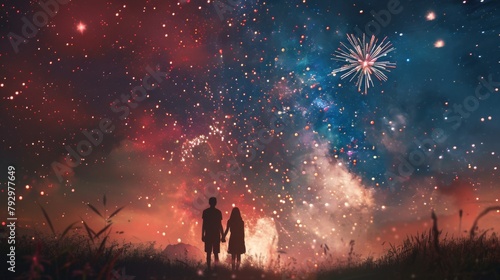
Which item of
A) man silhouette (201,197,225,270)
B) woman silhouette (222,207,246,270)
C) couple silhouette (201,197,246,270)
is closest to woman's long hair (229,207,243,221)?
woman silhouette (222,207,246,270)

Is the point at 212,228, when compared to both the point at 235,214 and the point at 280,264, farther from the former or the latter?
the point at 280,264

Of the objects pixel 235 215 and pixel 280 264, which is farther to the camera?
pixel 235 215

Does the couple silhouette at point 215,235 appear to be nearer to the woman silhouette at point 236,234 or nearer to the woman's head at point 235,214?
the woman silhouette at point 236,234

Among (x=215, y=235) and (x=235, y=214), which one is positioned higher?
(x=235, y=214)

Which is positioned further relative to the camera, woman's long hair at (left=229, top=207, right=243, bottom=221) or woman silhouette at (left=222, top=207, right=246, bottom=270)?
woman's long hair at (left=229, top=207, right=243, bottom=221)

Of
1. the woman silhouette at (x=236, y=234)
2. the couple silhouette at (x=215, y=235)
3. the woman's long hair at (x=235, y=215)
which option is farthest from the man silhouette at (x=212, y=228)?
the woman's long hair at (x=235, y=215)

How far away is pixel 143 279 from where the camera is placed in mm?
8086

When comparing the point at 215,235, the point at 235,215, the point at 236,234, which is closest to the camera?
the point at 215,235

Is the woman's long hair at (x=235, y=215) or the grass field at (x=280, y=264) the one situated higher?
the woman's long hair at (x=235, y=215)

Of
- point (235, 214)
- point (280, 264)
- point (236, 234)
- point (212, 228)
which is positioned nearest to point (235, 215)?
point (235, 214)

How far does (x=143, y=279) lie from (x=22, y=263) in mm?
2542

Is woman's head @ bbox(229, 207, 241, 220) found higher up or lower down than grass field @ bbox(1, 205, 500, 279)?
higher up

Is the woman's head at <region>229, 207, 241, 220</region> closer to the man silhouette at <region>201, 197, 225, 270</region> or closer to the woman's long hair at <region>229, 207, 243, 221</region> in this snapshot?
the woman's long hair at <region>229, 207, 243, 221</region>

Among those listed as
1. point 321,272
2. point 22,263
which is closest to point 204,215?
point 321,272
